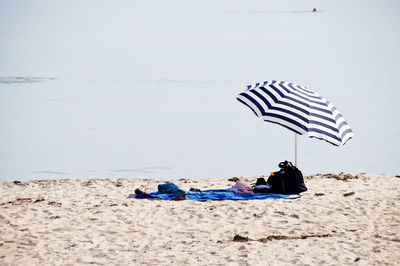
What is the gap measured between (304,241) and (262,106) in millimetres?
3202

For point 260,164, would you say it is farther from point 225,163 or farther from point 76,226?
point 76,226

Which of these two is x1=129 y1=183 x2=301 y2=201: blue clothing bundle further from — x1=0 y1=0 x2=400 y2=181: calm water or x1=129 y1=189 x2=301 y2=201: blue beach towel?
x1=0 y1=0 x2=400 y2=181: calm water

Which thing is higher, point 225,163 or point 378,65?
point 378,65

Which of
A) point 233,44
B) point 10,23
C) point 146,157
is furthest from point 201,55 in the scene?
point 10,23

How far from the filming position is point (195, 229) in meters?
8.23

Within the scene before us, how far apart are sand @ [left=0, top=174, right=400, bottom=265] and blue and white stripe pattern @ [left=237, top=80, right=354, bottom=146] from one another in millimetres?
1040

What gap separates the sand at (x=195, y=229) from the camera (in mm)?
7137

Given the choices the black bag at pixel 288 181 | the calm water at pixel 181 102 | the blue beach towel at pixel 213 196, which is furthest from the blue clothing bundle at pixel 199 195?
the calm water at pixel 181 102

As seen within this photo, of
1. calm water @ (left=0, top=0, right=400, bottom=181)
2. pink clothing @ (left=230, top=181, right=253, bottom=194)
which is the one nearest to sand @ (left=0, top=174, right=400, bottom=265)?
pink clothing @ (left=230, top=181, right=253, bottom=194)

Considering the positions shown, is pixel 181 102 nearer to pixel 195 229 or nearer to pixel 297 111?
pixel 297 111

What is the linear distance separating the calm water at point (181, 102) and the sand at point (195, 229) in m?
3.89

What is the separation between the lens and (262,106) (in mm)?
10391

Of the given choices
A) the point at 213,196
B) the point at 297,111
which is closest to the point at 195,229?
the point at 213,196

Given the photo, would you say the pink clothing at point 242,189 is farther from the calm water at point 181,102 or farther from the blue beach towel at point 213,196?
the calm water at point 181,102
